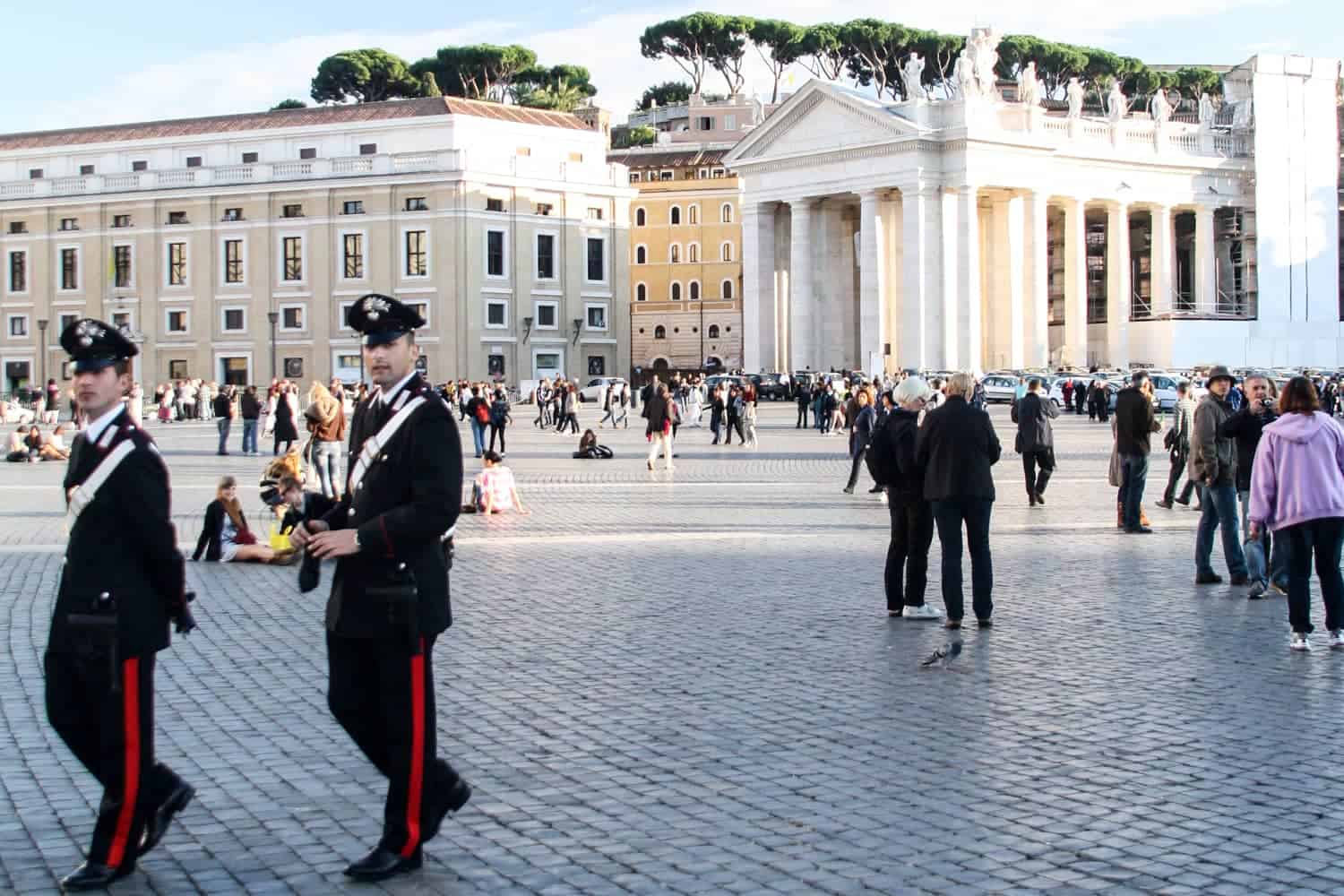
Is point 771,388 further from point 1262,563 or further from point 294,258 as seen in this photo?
point 1262,563

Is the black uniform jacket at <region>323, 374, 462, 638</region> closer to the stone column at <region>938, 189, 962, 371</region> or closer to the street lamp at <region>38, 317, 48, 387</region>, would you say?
the stone column at <region>938, 189, 962, 371</region>

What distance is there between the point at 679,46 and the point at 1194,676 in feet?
394

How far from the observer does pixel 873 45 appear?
119438 mm

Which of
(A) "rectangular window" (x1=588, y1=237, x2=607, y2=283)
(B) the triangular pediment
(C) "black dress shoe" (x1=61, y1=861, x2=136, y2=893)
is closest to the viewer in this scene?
(C) "black dress shoe" (x1=61, y1=861, x2=136, y2=893)

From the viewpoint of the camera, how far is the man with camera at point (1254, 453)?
12320 millimetres

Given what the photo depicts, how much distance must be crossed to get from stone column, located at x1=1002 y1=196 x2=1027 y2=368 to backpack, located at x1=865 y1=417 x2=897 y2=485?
66.8 m

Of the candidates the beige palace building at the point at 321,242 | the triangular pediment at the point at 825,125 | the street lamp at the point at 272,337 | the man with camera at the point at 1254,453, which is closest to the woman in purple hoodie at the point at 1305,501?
the man with camera at the point at 1254,453

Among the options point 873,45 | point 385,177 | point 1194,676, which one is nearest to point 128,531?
point 1194,676

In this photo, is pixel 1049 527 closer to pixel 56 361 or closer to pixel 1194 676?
pixel 1194 676

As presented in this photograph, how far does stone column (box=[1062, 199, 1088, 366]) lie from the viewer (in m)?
80.5

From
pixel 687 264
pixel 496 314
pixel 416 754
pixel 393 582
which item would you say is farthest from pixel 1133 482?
pixel 687 264

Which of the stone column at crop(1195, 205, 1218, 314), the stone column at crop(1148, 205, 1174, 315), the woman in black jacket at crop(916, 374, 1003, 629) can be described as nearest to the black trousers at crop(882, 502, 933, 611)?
the woman in black jacket at crop(916, 374, 1003, 629)

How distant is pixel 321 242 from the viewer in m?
76.4

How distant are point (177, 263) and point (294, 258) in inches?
228
